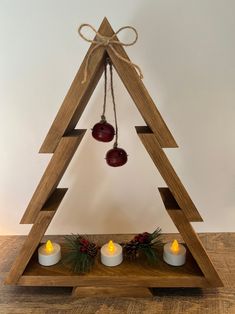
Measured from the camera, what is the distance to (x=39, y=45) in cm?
83

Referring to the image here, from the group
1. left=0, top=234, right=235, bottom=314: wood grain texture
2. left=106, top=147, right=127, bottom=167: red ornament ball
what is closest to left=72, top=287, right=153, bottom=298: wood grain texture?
→ left=0, top=234, right=235, bottom=314: wood grain texture

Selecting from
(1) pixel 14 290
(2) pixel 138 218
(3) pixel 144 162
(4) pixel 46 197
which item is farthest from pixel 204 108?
(1) pixel 14 290

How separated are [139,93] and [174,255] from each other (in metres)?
0.34

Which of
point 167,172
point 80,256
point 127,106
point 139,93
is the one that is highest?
point 127,106

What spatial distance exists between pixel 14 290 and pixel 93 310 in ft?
0.59

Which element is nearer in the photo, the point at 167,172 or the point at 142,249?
the point at 167,172

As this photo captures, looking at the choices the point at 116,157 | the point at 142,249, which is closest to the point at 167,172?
the point at 116,157

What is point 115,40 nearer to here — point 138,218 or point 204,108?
point 204,108

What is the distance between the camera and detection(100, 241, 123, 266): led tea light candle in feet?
2.30

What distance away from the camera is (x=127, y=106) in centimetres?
87

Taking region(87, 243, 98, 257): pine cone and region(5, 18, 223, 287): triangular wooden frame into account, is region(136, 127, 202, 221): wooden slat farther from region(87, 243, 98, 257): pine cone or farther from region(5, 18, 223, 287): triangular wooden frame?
region(87, 243, 98, 257): pine cone

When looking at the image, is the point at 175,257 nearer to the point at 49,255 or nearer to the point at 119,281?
the point at 119,281

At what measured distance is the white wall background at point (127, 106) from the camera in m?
0.81

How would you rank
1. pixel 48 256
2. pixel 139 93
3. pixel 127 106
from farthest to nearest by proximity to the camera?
pixel 127 106, pixel 48 256, pixel 139 93
